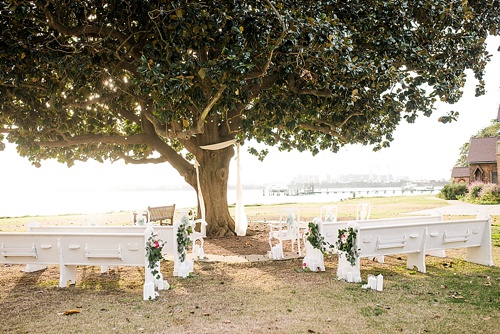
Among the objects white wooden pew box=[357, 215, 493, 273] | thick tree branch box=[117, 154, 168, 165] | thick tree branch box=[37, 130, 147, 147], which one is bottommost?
white wooden pew box=[357, 215, 493, 273]

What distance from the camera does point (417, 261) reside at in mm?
8570

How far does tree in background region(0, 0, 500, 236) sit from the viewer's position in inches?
326

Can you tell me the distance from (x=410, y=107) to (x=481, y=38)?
287 cm

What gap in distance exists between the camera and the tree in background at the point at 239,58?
828 cm

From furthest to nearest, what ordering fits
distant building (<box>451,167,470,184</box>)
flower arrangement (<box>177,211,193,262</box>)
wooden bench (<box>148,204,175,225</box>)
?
distant building (<box>451,167,470,184</box>), wooden bench (<box>148,204,175,225</box>), flower arrangement (<box>177,211,193,262</box>)

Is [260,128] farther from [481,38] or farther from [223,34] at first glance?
[481,38]

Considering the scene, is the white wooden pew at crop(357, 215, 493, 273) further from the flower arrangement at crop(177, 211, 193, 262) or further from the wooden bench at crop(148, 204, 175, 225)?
the wooden bench at crop(148, 204, 175, 225)

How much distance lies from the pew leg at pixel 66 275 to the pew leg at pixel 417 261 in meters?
6.71

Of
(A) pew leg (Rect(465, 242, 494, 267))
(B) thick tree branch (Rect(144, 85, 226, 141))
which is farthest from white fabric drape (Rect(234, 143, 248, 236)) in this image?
(A) pew leg (Rect(465, 242, 494, 267))

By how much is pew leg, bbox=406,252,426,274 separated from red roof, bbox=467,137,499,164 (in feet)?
124

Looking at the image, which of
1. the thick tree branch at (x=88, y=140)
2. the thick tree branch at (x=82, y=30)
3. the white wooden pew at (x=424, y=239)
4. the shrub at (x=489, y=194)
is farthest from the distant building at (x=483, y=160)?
the thick tree branch at (x=82, y=30)

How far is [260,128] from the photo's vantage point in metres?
12.3

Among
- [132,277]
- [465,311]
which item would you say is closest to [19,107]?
[132,277]

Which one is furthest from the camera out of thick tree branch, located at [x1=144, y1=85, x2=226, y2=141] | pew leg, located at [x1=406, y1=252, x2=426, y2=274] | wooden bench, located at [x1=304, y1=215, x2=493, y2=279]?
thick tree branch, located at [x1=144, y1=85, x2=226, y2=141]
